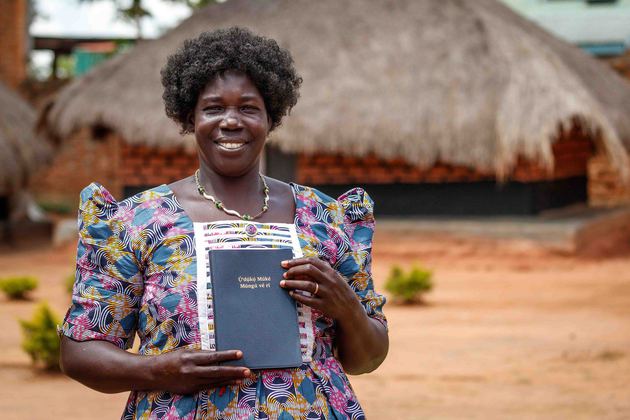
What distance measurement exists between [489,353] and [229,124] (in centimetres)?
502

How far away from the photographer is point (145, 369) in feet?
6.35

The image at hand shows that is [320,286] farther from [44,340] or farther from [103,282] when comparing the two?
[44,340]

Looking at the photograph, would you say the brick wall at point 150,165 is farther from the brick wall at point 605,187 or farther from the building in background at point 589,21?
the building in background at point 589,21

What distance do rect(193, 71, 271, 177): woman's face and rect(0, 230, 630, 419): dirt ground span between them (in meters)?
3.26

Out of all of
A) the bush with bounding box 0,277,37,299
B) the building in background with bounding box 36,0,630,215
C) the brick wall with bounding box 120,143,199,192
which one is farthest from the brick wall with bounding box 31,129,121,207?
the bush with bounding box 0,277,37,299

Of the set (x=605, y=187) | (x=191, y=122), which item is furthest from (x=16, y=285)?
(x=605, y=187)

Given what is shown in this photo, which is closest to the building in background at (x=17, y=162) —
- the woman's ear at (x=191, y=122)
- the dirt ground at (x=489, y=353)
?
the dirt ground at (x=489, y=353)

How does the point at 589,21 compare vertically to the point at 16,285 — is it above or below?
above

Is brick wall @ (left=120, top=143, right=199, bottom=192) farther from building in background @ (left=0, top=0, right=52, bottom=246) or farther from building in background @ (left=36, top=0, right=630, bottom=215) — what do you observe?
building in background @ (left=0, top=0, right=52, bottom=246)

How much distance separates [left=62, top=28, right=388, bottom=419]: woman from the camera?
196 cm

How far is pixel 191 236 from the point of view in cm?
203

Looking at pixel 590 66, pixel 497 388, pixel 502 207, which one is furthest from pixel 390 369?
pixel 590 66

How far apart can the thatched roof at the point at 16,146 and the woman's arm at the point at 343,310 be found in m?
13.7

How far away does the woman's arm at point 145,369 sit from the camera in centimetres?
189
